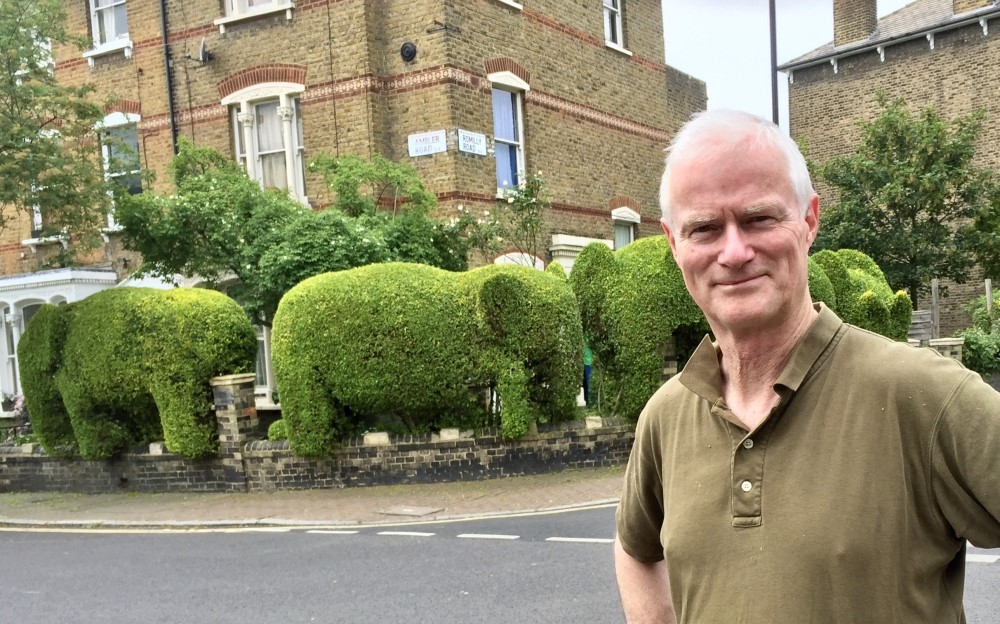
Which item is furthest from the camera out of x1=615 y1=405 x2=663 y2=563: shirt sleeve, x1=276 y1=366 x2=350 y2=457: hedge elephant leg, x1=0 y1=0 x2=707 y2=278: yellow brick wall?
x1=0 y1=0 x2=707 y2=278: yellow brick wall

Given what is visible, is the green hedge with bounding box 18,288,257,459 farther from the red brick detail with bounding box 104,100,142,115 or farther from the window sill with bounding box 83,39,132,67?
the window sill with bounding box 83,39,132,67

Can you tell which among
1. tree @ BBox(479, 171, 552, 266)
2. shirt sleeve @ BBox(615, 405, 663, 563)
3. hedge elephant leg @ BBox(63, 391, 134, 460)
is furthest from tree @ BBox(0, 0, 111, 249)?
shirt sleeve @ BBox(615, 405, 663, 563)

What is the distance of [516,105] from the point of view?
18.2 meters

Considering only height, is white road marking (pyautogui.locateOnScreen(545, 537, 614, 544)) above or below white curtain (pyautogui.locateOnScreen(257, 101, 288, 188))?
below

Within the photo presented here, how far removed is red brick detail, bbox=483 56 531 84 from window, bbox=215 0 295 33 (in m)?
4.05

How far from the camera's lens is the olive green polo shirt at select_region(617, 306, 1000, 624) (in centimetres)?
150

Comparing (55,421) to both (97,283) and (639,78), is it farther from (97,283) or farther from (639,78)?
(639,78)

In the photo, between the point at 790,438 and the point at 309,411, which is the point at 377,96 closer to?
the point at 309,411

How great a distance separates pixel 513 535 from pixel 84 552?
475cm

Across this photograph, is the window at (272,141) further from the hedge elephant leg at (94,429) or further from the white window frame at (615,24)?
the white window frame at (615,24)

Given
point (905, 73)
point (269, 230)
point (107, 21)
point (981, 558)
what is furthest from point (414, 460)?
point (905, 73)

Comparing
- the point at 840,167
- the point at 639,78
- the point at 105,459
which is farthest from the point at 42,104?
the point at 840,167

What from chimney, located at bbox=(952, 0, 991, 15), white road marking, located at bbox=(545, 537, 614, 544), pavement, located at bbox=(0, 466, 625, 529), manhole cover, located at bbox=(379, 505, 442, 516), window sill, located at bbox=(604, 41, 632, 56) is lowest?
pavement, located at bbox=(0, 466, 625, 529)

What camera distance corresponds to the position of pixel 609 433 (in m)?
11.9
